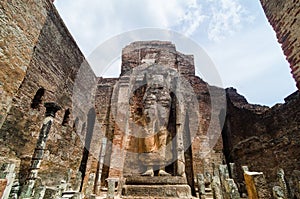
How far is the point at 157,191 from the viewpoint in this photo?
483 centimetres

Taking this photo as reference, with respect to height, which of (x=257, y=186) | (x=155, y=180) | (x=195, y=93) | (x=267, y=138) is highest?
(x=195, y=93)

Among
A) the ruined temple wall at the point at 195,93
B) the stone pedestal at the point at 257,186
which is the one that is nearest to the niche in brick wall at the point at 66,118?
the ruined temple wall at the point at 195,93

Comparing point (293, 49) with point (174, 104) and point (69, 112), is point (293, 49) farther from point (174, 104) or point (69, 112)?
point (69, 112)

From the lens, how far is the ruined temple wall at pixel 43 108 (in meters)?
5.96

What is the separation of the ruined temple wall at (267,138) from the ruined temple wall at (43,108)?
8.08 m

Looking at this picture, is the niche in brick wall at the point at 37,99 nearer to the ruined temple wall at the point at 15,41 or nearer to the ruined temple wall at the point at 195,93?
the ruined temple wall at the point at 15,41

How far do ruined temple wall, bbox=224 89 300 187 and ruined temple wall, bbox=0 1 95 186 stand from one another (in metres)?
8.08

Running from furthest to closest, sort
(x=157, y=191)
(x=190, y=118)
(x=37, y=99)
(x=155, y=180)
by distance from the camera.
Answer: (x=190, y=118) → (x=37, y=99) → (x=155, y=180) → (x=157, y=191)

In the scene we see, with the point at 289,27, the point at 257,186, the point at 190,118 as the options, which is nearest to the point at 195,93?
the point at 190,118

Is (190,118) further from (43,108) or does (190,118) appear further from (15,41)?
(15,41)

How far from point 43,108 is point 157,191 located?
5178 millimetres

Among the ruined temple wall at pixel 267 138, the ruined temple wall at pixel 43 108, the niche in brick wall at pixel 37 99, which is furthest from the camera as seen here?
the ruined temple wall at pixel 267 138

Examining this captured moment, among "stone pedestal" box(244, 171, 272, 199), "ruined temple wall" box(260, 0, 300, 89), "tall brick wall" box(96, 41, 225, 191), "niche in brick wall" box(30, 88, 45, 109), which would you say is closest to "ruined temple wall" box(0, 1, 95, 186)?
"niche in brick wall" box(30, 88, 45, 109)

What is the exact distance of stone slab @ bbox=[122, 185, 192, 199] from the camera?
15.7 ft
